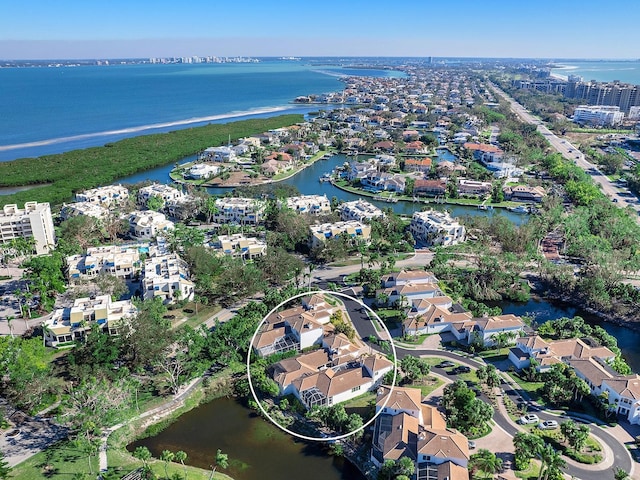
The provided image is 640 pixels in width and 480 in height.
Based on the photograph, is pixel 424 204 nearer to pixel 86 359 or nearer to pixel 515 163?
pixel 515 163

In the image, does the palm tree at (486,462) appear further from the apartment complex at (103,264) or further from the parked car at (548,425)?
the apartment complex at (103,264)

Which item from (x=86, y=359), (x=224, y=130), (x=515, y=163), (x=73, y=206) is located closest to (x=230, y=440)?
(x=86, y=359)

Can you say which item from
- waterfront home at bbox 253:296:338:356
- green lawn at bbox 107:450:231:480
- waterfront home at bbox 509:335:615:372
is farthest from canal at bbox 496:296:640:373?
green lawn at bbox 107:450:231:480

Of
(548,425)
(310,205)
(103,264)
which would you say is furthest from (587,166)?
(103,264)

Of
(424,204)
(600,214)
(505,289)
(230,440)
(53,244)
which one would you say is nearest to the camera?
(230,440)

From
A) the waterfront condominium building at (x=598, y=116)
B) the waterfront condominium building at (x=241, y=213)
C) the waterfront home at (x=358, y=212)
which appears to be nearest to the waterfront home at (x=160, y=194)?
the waterfront condominium building at (x=241, y=213)
